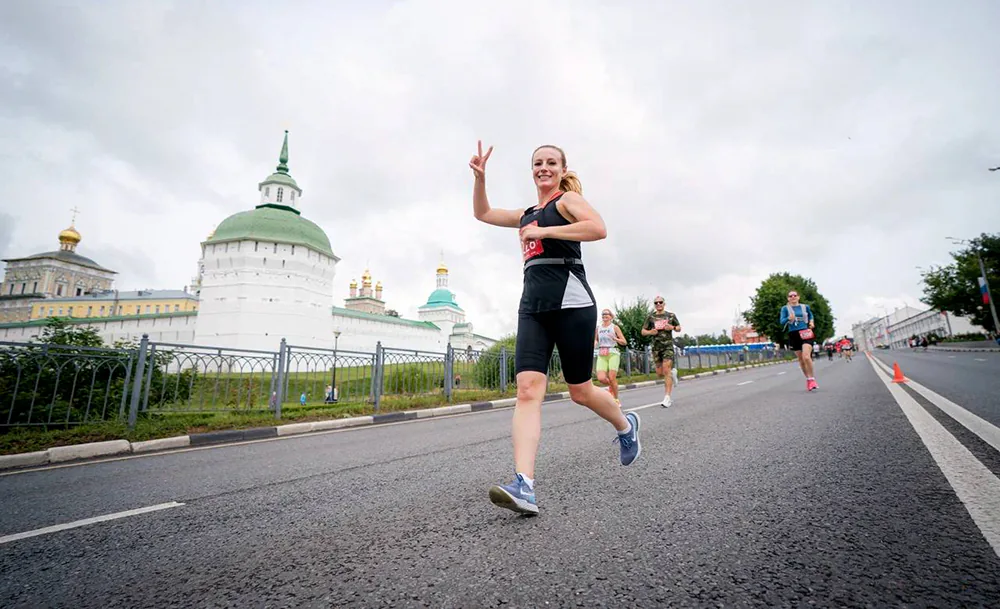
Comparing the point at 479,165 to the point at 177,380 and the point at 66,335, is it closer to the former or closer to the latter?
the point at 177,380

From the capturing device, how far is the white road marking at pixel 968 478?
1.73 metres

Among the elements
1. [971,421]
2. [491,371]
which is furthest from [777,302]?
[971,421]

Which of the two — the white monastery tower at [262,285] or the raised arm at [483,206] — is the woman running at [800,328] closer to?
the raised arm at [483,206]

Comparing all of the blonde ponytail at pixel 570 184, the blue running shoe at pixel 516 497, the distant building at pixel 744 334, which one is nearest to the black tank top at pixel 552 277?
the blonde ponytail at pixel 570 184

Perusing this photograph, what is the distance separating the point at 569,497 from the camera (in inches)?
94.7

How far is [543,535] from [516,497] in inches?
9.9

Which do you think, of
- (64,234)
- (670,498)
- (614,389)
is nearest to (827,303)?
(614,389)

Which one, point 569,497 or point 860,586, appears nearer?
point 860,586

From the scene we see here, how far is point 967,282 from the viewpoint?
41281mm

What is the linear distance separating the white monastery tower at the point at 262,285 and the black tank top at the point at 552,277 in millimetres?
43154

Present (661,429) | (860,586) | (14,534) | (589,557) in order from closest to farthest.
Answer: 1. (860,586)
2. (589,557)
3. (14,534)
4. (661,429)

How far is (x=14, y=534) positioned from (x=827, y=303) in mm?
88332

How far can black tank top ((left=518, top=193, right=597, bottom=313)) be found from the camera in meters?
2.44

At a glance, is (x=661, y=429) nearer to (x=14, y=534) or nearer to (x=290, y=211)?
(x=14, y=534)
